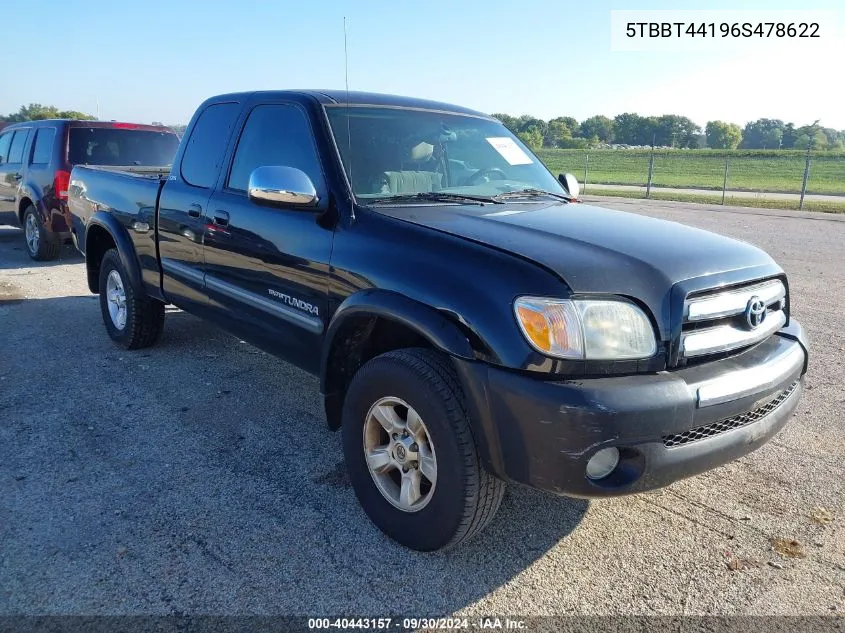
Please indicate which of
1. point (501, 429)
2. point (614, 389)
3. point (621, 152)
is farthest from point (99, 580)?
point (621, 152)

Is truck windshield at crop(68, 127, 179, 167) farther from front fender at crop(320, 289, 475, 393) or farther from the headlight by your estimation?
the headlight

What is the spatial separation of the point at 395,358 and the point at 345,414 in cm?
47

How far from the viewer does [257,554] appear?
8.93 ft

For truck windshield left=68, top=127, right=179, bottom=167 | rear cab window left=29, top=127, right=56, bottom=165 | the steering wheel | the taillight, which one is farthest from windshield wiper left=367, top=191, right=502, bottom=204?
rear cab window left=29, top=127, right=56, bottom=165

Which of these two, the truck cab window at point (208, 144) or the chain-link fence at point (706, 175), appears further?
the chain-link fence at point (706, 175)

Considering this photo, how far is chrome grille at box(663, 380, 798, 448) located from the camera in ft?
7.80

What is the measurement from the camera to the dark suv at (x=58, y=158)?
8.58 m

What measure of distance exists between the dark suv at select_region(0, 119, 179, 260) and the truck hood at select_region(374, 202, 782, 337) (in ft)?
23.1

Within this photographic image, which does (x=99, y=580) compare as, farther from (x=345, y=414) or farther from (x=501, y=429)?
(x=501, y=429)

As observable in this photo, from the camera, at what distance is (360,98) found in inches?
148

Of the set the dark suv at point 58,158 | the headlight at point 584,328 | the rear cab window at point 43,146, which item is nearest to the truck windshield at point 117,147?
the dark suv at point 58,158

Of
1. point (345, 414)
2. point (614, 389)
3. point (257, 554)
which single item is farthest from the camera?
point (345, 414)

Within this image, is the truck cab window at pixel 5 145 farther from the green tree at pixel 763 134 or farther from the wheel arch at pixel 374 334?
the green tree at pixel 763 134

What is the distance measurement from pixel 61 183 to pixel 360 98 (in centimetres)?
643
